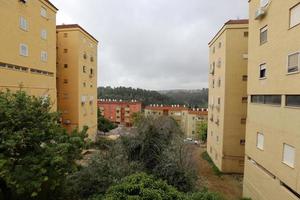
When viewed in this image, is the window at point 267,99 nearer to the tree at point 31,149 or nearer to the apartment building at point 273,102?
the apartment building at point 273,102

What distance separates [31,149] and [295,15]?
13.5 metres

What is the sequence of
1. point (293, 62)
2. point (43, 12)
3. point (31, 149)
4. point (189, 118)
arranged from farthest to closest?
point (189, 118) < point (43, 12) < point (293, 62) < point (31, 149)

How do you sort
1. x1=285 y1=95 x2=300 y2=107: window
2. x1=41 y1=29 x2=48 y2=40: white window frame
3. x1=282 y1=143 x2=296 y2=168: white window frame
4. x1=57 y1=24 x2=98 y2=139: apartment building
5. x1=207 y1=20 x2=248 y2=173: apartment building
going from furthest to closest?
x1=57 y1=24 x2=98 y2=139: apartment building, x1=207 y1=20 x2=248 y2=173: apartment building, x1=41 y1=29 x2=48 y2=40: white window frame, x1=282 y1=143 x2=296 y2=168: white window frame, x1=285 y1=95 x2=300 y2=107: window

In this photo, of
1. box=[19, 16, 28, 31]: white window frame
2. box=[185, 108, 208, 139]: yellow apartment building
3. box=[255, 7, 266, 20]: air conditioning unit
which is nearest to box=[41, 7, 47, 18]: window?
box=[19, 16, 28, 31]: white window frame

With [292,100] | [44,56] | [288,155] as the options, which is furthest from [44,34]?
[288,155]

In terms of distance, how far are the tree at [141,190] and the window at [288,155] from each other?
19.0 ft

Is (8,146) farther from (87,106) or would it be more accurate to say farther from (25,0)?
(87,106)

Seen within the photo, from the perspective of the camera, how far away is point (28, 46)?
17438 millimetres

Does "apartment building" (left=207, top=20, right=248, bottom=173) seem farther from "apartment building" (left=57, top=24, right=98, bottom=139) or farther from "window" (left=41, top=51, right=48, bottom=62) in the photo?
"window" (left=41, top=51, right=48, bottom=62)

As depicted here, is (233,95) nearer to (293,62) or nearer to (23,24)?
(293,62)

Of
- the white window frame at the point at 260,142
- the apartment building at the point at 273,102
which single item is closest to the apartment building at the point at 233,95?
the apartment building at the point at 273,102

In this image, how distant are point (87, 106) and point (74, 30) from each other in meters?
10.6

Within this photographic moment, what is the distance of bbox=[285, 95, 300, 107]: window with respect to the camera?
966 centimetres

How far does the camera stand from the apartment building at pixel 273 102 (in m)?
→ 9.88
